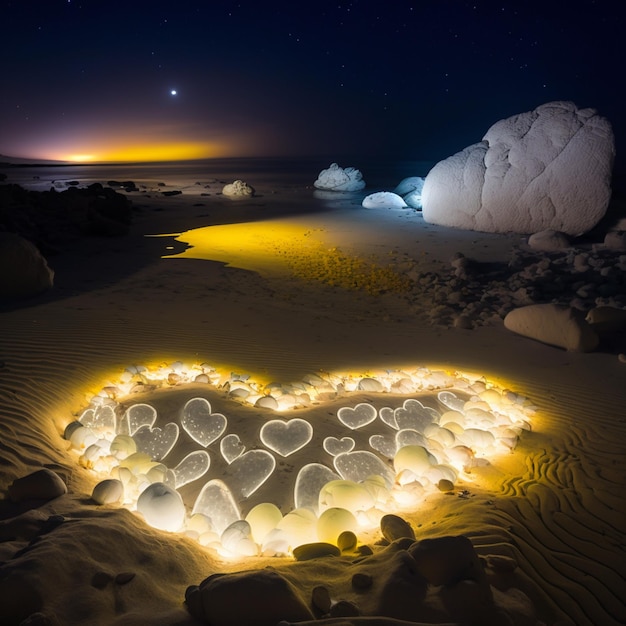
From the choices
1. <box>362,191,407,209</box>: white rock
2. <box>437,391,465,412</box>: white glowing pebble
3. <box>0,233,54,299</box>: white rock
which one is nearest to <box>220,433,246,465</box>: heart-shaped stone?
<box>437,391,465,412</box>: white glowing pebble

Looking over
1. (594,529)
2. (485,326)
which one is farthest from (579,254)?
(594,529)

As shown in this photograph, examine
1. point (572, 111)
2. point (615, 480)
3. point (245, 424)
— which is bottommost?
point (615, 480)

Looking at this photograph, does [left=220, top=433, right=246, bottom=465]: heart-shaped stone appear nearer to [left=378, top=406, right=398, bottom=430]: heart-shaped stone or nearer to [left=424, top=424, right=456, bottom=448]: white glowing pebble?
[left=378, top=406, right=398, bottom=430]: heart-shaped stone

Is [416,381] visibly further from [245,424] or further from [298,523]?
[298,523]

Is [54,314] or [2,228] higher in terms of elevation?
[2,228]

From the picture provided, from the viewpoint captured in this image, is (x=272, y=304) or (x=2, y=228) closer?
(x=272, y=304)

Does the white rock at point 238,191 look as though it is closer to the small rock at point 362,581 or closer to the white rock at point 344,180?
the white rock at point 344,180

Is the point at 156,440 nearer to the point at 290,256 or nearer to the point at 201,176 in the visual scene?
the point at 290,256
